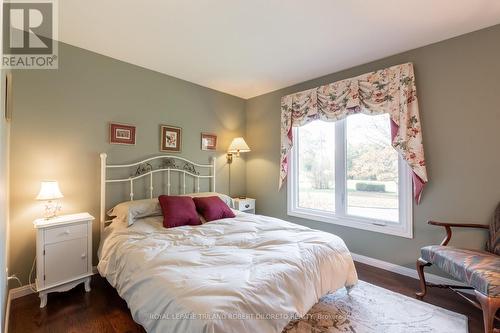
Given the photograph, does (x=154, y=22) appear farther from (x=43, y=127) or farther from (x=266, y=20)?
(x=43, y=127)

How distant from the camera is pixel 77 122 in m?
2.50

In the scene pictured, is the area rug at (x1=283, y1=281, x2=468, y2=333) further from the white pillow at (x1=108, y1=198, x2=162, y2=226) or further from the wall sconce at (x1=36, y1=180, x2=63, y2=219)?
the wall sconce at (x1=36, y1=180, x2=63, y2=219)

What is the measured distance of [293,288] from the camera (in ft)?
4.73

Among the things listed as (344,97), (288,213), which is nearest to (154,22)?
(344,97)

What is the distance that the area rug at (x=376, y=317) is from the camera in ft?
5.74

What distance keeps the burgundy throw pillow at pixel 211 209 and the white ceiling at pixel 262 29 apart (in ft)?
5.72

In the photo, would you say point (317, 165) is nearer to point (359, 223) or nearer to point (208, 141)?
point (359, 223)

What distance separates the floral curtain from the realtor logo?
2.99m

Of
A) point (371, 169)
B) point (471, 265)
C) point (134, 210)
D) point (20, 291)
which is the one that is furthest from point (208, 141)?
point (471, 265)

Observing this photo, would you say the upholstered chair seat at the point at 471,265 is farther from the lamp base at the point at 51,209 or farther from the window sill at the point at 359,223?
the lamp base at the point at 51,209

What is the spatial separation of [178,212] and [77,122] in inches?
58.5

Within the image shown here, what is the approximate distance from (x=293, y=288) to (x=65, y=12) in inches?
112

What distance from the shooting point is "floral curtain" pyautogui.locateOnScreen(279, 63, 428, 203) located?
8.16ft

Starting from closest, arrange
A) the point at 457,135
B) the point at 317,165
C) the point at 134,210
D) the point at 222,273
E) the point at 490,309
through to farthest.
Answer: the point at 222,273 < the point at 490,309 < the point at 457,135 < the point at 134,210 < the point at 317,165
